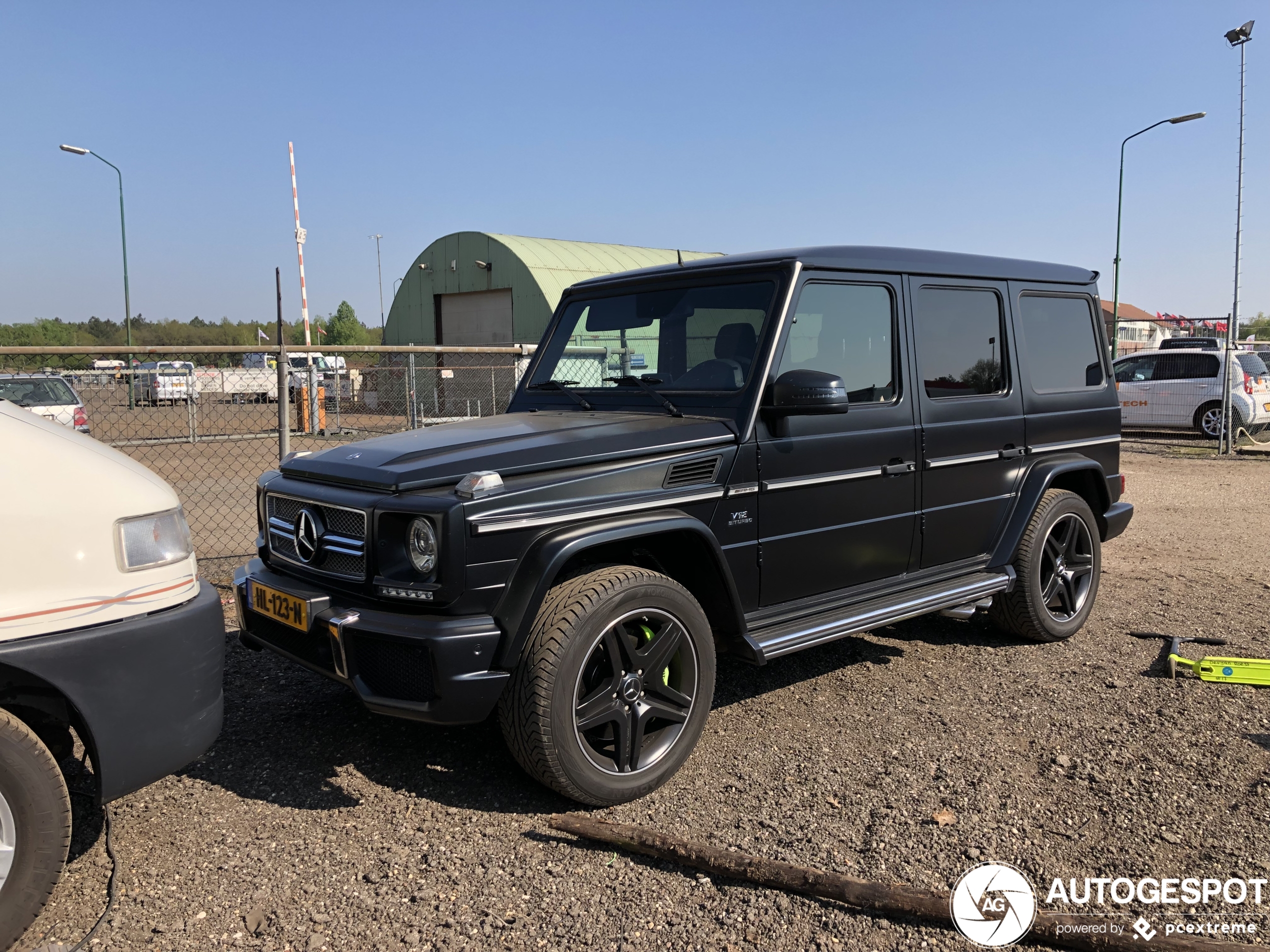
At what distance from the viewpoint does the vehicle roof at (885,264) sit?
4.15 metres

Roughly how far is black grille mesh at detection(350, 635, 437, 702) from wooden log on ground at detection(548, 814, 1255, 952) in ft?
2.28

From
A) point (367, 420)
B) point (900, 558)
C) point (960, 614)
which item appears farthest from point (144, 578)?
point (367, 420)

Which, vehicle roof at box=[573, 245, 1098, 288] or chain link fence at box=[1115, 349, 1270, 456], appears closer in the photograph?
vehicle roof at box=[573, 245, 1098, 288]

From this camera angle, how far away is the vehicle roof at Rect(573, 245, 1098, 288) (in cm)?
415

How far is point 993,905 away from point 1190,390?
53.4ft

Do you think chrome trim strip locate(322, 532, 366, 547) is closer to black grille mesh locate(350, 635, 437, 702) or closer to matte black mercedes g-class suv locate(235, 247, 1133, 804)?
matte black mercedes g-class suv locate(235, 247, 1133, 804)

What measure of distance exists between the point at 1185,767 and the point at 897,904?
166cm

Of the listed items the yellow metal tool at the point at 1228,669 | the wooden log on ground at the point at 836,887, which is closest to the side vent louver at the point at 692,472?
the wooden log on ground at the point at 836,887

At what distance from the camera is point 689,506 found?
357cm

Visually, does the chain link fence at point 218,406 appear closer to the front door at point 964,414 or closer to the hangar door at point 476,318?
the hangar door at point 476,318

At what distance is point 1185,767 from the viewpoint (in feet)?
11.8

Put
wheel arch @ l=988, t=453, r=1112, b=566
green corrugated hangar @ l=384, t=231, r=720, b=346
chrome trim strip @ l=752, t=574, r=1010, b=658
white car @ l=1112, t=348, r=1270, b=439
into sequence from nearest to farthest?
chrome trim strip @ l=752, t=574, r=1010, b=658 < wheel arch @ l=988, t=453, r=1112, b=566 < white car @ l=1112, t=348, r=1270, b=439 < green corrugated hangar @ l=384, t=231, r=720, b=346

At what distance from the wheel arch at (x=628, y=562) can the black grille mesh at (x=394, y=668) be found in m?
0.25

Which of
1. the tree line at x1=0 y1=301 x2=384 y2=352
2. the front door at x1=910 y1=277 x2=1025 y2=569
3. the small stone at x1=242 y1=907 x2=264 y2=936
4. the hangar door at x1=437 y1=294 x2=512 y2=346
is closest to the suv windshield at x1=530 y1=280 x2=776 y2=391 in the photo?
the front door at x1=910 y1=277 x2=1025 y2=569
